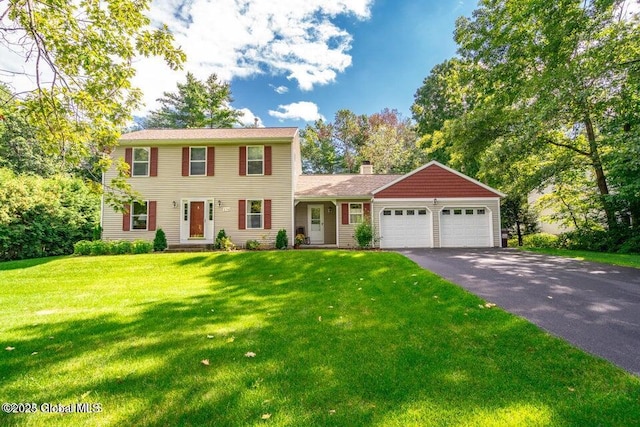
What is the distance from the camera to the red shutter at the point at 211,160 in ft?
46.2

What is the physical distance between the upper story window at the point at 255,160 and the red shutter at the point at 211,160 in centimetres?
167

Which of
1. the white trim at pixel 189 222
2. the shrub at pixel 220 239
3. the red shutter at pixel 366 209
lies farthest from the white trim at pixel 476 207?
the white trim at pixel 189 222

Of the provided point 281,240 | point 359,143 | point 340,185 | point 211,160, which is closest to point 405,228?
point 340,185

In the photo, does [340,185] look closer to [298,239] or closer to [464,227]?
[298,239]

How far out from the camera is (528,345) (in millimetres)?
3518

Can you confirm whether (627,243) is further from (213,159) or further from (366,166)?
(213,159)

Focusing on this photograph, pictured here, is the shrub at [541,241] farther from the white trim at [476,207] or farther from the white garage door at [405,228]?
the white garage door at [405,228]

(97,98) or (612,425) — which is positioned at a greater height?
(97,98)

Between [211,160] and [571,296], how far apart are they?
1383 cm

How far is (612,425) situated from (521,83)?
13.5 m

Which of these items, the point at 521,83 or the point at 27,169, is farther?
the point at 27,169

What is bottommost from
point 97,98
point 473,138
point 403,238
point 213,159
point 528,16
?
point 403,238

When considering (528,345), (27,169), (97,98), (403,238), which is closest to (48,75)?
(97,98)

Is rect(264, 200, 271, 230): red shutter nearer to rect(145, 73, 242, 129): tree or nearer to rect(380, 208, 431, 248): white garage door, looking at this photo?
rect(380, 208, 431, 248): white garage door
